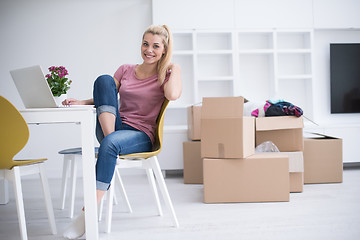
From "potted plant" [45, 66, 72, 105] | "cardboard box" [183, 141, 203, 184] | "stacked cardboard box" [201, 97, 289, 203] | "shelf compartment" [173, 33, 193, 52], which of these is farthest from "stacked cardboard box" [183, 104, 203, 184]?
"potted plant" [45, 66, 72, 105]

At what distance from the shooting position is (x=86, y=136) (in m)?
1.62

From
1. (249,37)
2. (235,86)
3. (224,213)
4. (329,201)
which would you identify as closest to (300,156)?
(329,201)

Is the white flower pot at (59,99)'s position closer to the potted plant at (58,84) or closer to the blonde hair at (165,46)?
the potted plant at (58,84)

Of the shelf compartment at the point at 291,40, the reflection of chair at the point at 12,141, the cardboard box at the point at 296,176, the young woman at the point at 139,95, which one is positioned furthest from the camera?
the shelf compartment at the point at 291,40

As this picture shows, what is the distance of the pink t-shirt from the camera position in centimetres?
200

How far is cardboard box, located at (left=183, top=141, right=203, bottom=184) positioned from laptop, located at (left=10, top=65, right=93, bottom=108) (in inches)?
71.0

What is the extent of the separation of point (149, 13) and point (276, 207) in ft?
8.56

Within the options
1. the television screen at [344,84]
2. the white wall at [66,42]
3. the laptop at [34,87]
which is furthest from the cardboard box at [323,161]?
A: the laptop at [34,87]

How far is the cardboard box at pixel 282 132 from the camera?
9.09 ft

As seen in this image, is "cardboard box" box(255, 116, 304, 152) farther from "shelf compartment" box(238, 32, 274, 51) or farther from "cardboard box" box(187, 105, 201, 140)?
"shelf compartment" box(238, 32, 274, 51)

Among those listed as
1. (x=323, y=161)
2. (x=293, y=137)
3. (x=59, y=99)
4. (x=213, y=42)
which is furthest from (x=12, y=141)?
(x=213, y=42)

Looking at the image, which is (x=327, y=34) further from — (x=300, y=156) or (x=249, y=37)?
(x=300, y=156)

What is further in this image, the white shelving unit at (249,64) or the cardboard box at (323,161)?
the white shelving unit at (249,64)

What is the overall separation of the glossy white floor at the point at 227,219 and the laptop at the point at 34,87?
0.67m
